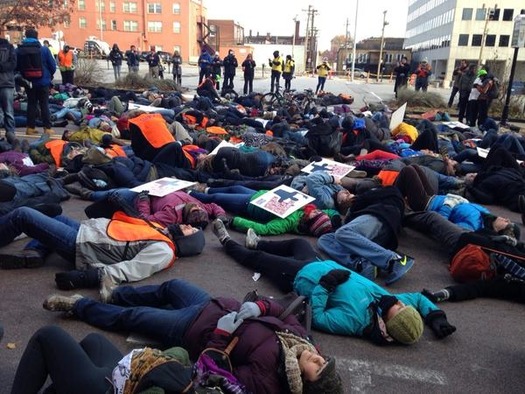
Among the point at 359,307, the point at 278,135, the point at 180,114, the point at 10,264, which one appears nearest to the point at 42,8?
the point at 180,114

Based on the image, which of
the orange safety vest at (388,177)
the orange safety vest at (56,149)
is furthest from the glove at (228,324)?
the orange safety vest at (56,149)

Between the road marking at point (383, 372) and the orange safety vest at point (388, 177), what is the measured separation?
3.93 meters

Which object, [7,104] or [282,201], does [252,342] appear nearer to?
[282,201]

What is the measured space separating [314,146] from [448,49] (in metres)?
64.8

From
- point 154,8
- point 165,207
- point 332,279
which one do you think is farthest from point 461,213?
point 154,8

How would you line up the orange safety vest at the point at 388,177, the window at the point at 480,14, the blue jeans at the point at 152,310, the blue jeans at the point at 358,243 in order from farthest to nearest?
the window at the point at 480,14
the orange safety vest at the point at 388,177
the blue jeans at the point at 358,243
the blue jeans at the point at 152,310

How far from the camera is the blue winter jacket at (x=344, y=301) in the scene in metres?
3.81

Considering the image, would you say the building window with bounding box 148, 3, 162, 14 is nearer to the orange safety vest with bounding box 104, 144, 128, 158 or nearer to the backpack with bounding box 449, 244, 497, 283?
the orange safety vest with bounding box 104, 144, 128, 158

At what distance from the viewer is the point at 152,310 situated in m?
3.63

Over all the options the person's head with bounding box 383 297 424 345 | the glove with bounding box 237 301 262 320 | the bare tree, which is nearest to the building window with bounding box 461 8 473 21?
the bare tree

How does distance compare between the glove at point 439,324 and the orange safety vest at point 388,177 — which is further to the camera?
the orange safety vest at point 388,177

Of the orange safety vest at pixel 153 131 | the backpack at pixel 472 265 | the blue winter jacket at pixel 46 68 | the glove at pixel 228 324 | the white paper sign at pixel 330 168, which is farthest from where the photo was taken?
the blue winter jacket at pixel 46 68

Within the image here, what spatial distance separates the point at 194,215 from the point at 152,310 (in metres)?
2.22

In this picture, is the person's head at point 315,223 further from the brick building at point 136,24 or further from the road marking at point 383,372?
the brick building at point 136,24
